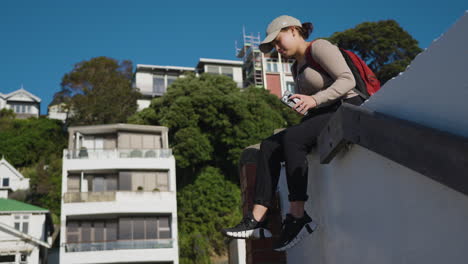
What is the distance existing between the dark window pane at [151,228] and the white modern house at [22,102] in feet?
139

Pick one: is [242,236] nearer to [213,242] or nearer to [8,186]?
[213,242]

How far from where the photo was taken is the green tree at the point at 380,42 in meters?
38.0

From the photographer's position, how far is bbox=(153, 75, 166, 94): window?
4941cm

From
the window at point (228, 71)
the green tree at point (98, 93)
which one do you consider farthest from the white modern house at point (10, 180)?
the window at point (228, 71)

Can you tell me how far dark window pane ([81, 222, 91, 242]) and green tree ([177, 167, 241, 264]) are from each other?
16.5 ft

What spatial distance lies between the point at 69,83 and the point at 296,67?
4441 cm

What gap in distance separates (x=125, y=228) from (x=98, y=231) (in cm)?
155

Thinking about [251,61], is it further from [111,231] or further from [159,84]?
[111,231]

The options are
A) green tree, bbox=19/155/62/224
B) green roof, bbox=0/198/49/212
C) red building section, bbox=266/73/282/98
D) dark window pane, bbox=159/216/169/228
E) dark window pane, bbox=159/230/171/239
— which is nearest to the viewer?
dark window pane, bbox=159/230/171/239

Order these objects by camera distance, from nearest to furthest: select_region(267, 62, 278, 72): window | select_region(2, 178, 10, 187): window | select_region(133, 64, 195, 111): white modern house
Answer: select_region(2, 178, 10, 187): window, select_region(267, 62, 278, 72): window, select_region(133, 64, 195, 111): white modern house

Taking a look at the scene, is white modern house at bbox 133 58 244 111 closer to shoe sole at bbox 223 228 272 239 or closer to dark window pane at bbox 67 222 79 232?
dark window pane at bbox 67 222 79 232

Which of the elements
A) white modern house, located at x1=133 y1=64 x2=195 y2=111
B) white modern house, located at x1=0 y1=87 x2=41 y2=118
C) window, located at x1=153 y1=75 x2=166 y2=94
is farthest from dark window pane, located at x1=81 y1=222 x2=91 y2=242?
white modern house, located at x1=0 y1=87 x2=41 y2=118

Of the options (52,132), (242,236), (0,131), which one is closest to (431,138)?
(242,236)

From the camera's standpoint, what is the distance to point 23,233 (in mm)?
25500
